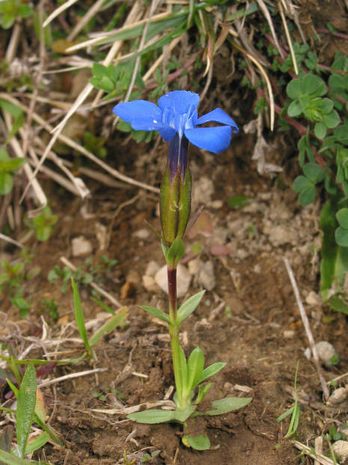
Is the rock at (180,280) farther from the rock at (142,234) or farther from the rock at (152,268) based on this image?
the rock at (142,234)

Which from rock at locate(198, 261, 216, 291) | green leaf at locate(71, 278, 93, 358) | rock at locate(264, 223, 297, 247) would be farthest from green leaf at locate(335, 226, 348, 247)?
green leaf at locate(71, 278, 93, 358)

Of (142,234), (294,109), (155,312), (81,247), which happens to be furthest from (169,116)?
(81,247)

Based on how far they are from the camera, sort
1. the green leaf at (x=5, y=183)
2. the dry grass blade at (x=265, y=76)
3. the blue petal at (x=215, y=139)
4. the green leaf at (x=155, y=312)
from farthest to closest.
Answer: the green leaf at (x=5, y=183)
the dry grass blade at (x=265, y=76)
the green leaf at (x=155, y=312)
the blue petal at (x=215, y=139)

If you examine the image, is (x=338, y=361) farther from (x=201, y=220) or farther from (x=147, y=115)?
(x=147, y=115)

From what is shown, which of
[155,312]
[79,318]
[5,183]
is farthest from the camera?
[5,183]

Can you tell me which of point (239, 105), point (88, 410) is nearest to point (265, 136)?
point (239, 105)

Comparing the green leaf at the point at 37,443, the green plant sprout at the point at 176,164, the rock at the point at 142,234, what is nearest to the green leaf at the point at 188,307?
the green plant sprout at the point at 176,164

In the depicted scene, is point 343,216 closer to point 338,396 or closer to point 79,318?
point 338,396
